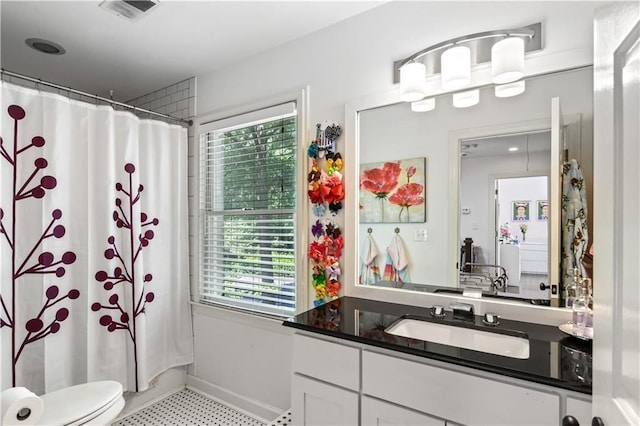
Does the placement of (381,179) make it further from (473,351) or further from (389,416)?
(389,416)

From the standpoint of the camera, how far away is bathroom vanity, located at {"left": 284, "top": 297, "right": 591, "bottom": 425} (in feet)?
3.14

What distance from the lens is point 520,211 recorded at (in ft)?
4.73

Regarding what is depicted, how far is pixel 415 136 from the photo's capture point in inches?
67.7

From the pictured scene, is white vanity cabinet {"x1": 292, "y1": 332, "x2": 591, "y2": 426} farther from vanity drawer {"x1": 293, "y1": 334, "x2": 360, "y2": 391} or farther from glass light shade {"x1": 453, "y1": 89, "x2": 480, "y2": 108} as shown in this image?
glass light shade {"x1": 453, "y1": 89, "x2": 480, "y2": 108}

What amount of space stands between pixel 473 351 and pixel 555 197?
0.73 metres

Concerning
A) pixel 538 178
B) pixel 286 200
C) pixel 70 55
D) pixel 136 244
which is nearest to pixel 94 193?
pixel 136 244

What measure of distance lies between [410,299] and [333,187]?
72 centimetres

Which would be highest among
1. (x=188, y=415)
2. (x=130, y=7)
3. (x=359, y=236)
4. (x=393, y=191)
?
(x=130, y=7)

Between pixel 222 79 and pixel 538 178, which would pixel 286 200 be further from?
pixel 538 178

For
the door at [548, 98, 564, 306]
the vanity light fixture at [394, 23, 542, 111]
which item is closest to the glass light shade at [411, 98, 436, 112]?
the vanity light fixture at [394, 23, 542, 111]

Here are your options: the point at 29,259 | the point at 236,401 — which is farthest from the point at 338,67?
the point at 236,401

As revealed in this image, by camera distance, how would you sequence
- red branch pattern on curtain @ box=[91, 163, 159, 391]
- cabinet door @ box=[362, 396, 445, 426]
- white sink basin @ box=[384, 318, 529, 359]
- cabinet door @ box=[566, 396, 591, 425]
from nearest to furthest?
cabinet door @ box=[566, 396, 591, 425] < cabinet door @ box=[362, 396, 445, 426] < white sink basin @ box=[384, 318, 529, 359] < red branch pattern on curtain @ box=[91, 163, 159, 391]

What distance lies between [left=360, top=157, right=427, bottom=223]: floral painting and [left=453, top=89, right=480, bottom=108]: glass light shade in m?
0.30

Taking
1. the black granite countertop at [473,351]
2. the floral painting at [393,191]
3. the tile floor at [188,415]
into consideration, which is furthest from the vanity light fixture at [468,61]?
the tile floor at [188,415]
